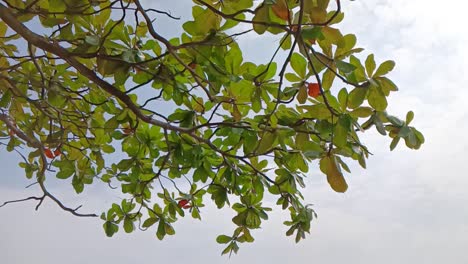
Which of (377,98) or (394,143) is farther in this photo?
(394,143)

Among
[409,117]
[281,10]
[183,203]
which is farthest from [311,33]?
[183,203]

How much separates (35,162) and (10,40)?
70 cm

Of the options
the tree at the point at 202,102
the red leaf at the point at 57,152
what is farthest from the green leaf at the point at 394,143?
the red leaf at the point at 57,152

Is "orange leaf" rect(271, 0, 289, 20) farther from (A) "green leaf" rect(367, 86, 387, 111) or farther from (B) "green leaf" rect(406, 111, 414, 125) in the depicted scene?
(B) "green leaf" rect(406, 111, 414, 125)

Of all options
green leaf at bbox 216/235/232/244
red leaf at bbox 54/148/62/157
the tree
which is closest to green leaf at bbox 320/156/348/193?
the tree

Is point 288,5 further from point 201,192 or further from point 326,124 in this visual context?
point 201,192

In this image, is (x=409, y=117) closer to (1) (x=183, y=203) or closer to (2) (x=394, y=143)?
(2) (x=394, y=143)

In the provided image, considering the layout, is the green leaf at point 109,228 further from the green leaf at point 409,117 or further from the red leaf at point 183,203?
the green leaf at point 409,117

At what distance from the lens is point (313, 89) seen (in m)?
1.15

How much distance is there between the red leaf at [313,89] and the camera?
1.14 m

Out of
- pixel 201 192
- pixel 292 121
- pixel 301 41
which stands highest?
pixel 201 192

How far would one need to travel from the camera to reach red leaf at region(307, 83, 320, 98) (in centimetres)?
114

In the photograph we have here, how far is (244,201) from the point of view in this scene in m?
1.70

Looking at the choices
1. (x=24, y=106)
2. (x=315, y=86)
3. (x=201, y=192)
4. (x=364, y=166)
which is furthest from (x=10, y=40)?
(x=364, y=166)
